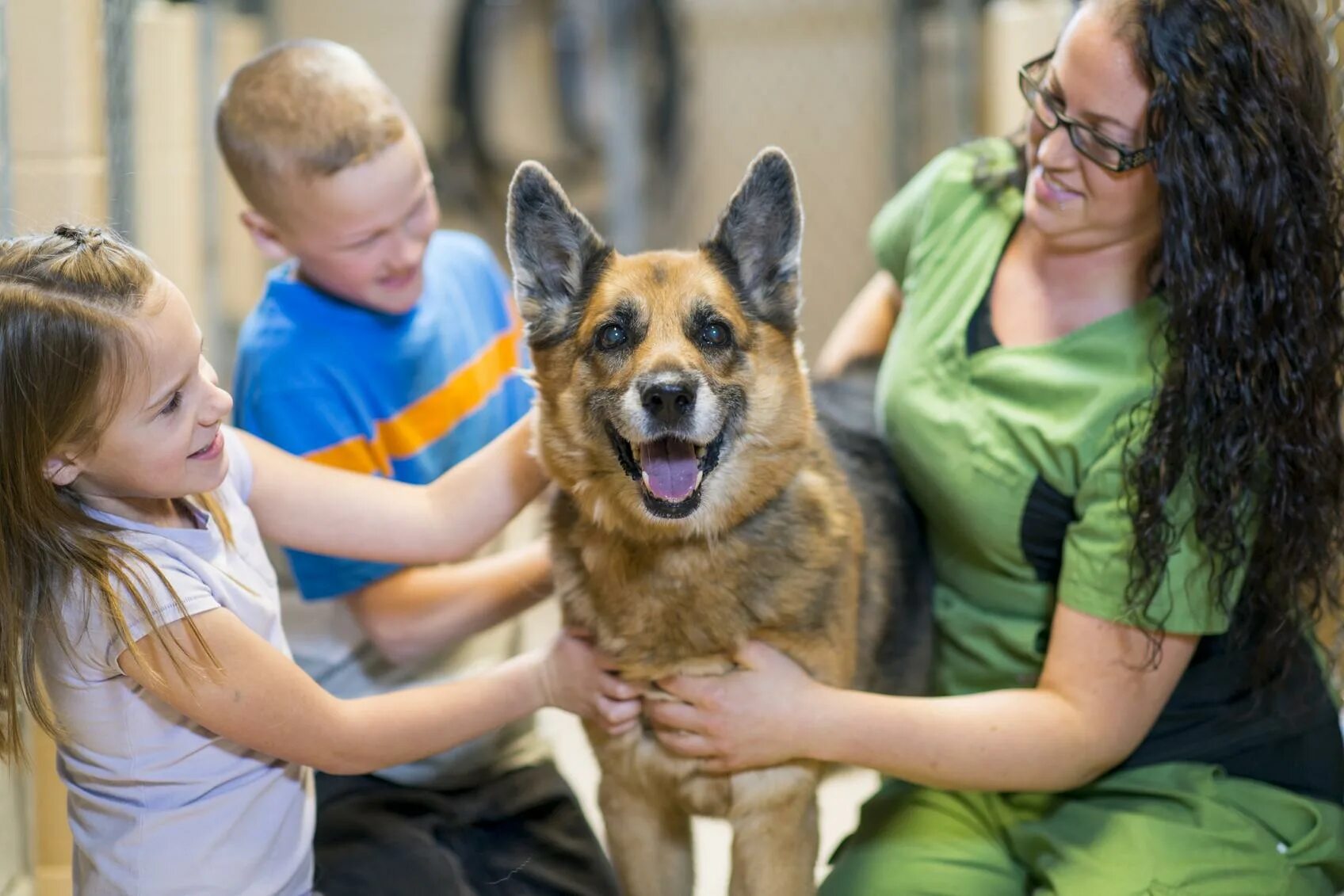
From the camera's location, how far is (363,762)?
1.58 meters

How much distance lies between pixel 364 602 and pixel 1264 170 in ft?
4.77

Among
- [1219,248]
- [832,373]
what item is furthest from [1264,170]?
[832,373]

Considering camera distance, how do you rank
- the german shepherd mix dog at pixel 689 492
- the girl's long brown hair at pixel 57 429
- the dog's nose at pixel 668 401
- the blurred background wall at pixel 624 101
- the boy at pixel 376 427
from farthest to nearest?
the blurred background wall at pixel 624 101 < the boy at pixel 376 427 < the german shepherd mix dog at pixel 689 492 < the dog's nose at pixel 668 401 < the girl's long brown hair at pixel 57 429

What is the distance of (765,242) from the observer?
1.74 m

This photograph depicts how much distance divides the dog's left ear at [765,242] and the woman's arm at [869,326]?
0.61m

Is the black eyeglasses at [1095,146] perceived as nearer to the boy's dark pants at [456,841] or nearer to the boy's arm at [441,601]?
the boy's arm at [441,601]

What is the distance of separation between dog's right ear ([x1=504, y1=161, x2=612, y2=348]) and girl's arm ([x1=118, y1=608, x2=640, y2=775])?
0.47 meters

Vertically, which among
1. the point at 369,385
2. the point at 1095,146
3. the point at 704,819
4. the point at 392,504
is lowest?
the point at 704,819

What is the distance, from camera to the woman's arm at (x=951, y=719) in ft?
5.41

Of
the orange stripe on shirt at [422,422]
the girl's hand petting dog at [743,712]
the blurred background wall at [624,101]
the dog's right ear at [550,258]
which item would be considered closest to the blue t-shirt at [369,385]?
the orange stripe on shirt at [422,422]

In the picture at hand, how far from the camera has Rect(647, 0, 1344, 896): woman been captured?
160 centimetres

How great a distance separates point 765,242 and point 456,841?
1017 mm

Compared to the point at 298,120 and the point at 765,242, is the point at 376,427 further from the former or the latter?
the point at 765,242

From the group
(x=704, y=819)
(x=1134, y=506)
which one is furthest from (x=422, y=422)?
(x=1134, y=506)
